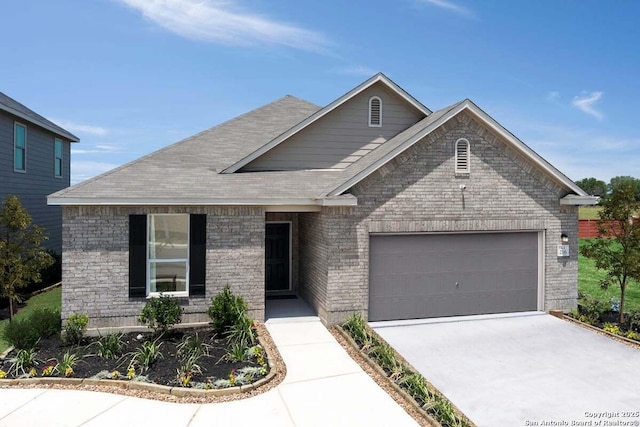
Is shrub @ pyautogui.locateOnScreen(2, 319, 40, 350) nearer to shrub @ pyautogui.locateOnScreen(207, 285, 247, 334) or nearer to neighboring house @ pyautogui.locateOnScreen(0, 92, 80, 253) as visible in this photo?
shrub @ pyautogui.locateOnScreen(207, 285, 247, 334)

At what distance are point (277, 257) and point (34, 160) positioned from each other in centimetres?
1136

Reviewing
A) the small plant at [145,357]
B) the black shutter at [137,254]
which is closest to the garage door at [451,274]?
the small plant at [145,357]

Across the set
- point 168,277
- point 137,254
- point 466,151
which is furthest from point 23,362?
point 466,151

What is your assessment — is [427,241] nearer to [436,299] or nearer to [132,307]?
[436,299]

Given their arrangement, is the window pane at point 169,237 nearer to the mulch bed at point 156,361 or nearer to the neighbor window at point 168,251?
the neighbor window at point 168,251

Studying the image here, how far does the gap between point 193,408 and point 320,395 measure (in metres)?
1.96

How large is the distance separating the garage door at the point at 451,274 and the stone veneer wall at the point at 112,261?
11.9 ft

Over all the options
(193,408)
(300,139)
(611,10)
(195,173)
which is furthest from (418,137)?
(611,10)

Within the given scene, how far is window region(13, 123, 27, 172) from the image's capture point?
52.0 ft

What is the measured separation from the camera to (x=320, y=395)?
7.00 m

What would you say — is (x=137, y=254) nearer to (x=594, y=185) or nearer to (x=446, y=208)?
(x=446, y=208)

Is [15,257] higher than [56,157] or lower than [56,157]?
lower

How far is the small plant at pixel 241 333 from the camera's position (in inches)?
360

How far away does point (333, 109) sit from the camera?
13.4 meters
